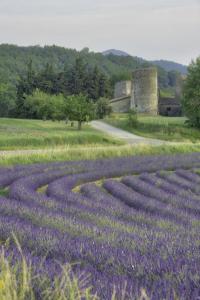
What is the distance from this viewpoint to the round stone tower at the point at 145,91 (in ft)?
224

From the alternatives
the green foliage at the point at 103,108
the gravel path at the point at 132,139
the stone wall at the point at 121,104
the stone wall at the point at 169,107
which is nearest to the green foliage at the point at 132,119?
the gravel path at the point at 132,139

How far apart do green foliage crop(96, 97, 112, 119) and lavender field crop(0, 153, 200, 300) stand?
51.5 m

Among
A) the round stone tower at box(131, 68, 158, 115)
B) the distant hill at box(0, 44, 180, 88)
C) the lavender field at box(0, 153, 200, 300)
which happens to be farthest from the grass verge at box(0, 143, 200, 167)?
the distant hill at box(0, 44, 180, 88)

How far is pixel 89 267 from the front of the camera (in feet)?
15.6

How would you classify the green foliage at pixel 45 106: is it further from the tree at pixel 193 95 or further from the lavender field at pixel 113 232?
the lavender field at pixel 113 232

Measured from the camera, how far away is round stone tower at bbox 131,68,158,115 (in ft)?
224

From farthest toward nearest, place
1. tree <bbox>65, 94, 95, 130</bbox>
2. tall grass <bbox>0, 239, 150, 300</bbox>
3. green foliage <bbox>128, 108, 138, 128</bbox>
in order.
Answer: green foliage <bbox>128, 108, 138, 128</bbox>, tree <bbox>65, 94, 95, 130</bbox>, tall grass <bbox>0, 239, 150, 300</bbox>

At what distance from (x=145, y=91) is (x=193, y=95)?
2301cm

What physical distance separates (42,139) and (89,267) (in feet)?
101

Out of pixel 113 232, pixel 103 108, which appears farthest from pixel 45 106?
pixel 113 232

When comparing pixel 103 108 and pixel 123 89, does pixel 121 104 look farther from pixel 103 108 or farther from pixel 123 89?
pixel 123 89

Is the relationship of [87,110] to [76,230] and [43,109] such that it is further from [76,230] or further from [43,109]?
[76,230]

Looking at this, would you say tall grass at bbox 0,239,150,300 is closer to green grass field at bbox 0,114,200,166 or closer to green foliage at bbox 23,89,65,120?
green grass field at bbox 0,114,200,166

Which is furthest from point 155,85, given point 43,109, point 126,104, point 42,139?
point 42,139
